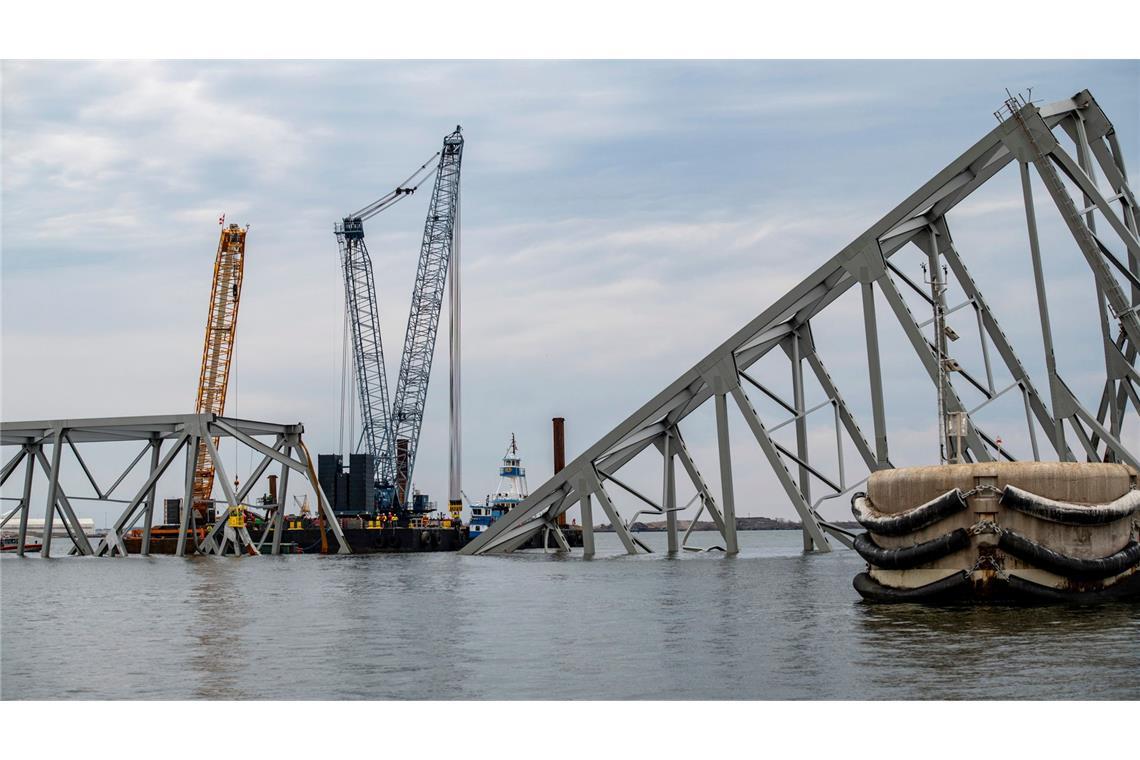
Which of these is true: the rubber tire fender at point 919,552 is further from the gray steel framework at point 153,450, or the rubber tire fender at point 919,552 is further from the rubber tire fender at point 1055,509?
the gray steel framework at point 153,450

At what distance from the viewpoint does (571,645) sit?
26.7 meters

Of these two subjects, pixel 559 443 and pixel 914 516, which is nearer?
pixel 914 516

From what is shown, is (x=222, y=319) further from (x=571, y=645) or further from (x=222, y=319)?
(x=571, y=645)

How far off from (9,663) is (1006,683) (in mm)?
18658

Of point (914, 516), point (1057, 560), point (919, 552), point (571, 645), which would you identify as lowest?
point (571, 645)

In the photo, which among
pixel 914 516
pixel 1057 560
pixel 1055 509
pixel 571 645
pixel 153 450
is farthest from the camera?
pixel 153 450

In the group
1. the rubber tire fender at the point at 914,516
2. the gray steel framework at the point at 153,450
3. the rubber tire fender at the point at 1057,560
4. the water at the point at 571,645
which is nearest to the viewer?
the water at the point at 571,645

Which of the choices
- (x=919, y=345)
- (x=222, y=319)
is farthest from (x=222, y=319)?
(x=919, y=345)

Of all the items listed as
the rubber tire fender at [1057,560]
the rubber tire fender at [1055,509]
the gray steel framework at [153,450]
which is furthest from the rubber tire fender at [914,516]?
the gray steel framework at [153,450]

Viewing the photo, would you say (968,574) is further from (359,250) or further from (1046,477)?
(359,250)

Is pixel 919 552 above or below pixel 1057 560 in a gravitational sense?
above

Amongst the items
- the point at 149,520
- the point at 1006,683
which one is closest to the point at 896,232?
the point at 1006,683

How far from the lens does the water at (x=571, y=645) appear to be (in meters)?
20.5

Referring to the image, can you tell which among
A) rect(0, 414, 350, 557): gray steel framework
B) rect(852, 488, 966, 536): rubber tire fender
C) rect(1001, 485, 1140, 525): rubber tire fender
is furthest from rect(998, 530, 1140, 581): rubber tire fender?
rect(0, 414, 350, 557): gray steel framework
